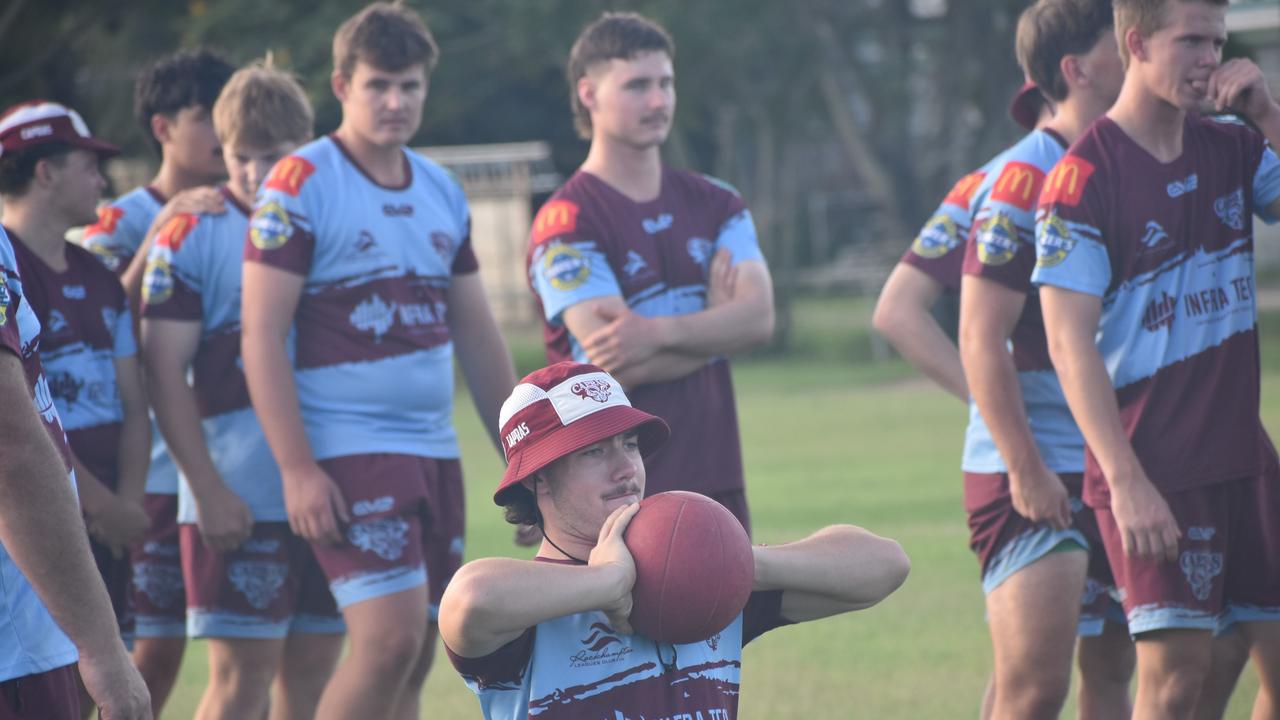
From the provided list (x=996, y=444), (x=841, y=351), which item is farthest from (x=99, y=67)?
(x=996, y=444)

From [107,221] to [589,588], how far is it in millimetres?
4074

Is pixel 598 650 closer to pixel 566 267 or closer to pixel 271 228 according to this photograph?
pixel 566 267

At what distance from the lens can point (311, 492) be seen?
18.1 ft

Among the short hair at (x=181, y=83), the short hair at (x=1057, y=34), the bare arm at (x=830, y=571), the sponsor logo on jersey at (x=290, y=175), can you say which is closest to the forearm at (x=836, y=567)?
the bare arm at (x=830, y=571)

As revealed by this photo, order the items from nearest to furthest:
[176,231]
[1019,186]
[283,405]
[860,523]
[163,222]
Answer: [1019,186] < [283,405] < [176,231] < [163,222] < [860,523]

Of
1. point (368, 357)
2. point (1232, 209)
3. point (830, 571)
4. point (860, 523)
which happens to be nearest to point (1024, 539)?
point (1232, 209)

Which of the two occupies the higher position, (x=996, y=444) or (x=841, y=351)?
A: (x=996, y=444)

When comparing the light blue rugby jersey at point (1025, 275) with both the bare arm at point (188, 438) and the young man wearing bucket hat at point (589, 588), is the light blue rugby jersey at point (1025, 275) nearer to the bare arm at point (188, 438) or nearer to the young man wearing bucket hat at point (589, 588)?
the young man wearing bucket hat at point (589, 588)

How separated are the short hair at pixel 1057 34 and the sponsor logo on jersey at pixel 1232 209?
0.79m

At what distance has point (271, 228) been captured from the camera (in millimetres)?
5676

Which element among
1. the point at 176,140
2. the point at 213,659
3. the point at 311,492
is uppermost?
the point at 176,140

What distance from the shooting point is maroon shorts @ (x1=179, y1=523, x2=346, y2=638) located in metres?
5.91

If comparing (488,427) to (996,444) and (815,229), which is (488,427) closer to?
(996,444)

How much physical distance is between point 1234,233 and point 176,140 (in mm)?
4176
